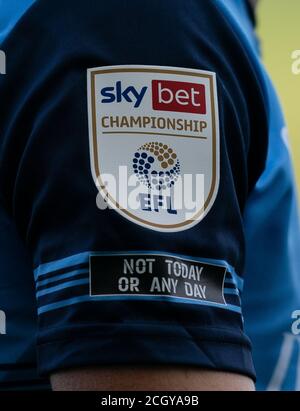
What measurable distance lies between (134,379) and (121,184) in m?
0.17

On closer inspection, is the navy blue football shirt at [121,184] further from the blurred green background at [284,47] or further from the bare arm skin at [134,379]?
the blurred green background at [284,47]

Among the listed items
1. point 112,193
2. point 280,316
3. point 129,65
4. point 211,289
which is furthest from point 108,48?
point 280,316

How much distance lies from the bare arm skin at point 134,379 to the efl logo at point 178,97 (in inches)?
9.4

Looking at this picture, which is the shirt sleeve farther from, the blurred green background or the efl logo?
the blurred green background

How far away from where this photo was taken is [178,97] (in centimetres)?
79

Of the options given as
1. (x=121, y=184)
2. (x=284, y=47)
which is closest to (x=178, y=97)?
(x=121, y=184)

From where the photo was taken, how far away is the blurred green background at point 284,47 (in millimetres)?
1249

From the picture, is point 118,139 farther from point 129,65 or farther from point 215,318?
point 215,318

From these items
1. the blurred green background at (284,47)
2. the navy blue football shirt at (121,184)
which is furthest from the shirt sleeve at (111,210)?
the blurred green background at (284,47)

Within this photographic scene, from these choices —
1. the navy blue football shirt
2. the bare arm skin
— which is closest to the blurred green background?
the navy blue football shirt

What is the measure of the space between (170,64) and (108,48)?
6cm

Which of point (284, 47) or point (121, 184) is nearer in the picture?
point (121, 184)

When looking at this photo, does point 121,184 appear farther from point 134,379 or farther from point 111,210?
point 134,379

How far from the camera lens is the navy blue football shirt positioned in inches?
28.9
